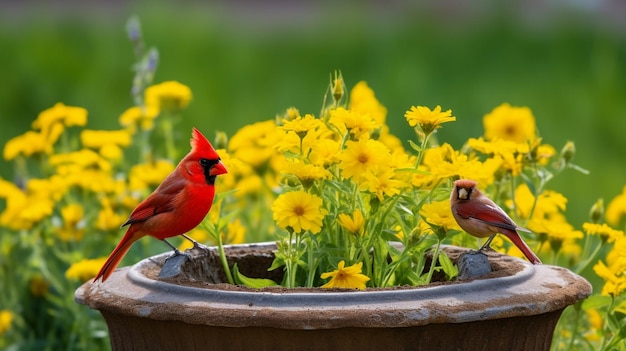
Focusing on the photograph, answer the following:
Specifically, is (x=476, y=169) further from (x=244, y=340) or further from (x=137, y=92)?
(x=137, y=92)

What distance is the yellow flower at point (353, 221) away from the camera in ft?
6.43

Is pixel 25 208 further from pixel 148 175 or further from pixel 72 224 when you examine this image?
pixel 148 175

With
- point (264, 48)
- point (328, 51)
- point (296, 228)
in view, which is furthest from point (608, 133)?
point (296, 228)

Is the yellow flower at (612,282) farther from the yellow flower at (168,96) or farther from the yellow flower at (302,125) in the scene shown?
the yellow flower at (168,96)

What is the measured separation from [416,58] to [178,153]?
11.5ft

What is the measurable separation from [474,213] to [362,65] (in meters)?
4.74

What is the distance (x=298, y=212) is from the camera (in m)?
1.91

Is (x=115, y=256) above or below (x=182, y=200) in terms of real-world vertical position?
below

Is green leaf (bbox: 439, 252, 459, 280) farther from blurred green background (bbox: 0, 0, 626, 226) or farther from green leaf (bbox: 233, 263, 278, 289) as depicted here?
blurred green background (bbox: 0, 0, 626, 226)

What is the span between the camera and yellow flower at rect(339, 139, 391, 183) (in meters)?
1.91

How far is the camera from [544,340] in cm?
196

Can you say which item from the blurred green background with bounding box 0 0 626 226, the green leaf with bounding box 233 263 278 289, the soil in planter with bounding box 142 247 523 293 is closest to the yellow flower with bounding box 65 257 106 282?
the soil in planter with bounding box 142 247 523 293

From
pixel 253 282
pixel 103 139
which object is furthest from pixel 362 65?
pixel 253 282

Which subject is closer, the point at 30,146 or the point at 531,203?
the point at 531,203
